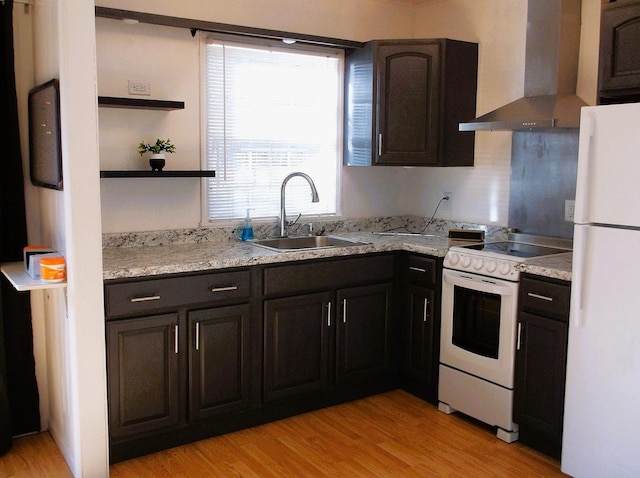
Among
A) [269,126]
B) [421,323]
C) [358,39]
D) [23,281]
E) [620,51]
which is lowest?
[421,323]

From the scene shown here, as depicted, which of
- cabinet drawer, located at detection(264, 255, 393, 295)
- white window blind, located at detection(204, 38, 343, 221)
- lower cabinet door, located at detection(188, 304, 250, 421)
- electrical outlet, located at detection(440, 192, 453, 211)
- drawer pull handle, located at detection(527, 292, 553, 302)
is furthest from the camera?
electrical outlet, located at detection(440, 192, 453, 211)

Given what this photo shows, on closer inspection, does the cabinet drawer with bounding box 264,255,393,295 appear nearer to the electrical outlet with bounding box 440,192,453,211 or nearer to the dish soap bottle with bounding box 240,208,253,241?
the dish soap bottle with bounding box 240,208,253,241

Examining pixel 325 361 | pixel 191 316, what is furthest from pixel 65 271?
pixel 325 361

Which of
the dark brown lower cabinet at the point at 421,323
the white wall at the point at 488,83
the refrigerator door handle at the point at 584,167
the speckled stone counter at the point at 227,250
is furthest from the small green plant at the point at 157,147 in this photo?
the refrigerator door handle at the point at 584,167

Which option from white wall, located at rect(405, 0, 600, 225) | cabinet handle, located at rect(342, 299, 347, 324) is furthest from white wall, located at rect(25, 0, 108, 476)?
white wall, located at rect(405, 0, 600, 225)

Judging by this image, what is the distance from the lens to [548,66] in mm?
3584

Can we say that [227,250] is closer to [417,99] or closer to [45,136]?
[45,136]

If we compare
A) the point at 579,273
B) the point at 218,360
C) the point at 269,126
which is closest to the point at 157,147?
the point at 269,126

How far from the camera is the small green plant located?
3502mm

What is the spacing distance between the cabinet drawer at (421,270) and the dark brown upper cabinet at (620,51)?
1.28 metres

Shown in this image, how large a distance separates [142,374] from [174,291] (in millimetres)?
420

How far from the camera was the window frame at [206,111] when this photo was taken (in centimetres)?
373

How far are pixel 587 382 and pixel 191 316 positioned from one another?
1871mm

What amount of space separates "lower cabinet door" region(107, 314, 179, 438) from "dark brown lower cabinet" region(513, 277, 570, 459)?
1726 millimetres
